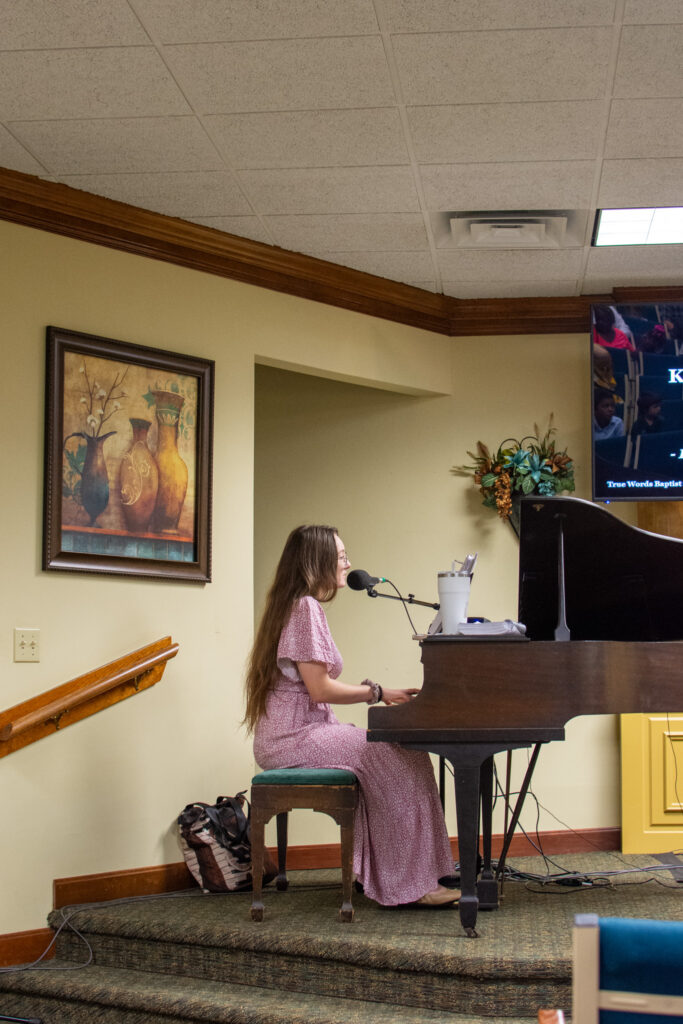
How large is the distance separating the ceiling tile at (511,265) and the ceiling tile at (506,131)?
34.3 inches

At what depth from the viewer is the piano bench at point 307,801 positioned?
3.29 metres

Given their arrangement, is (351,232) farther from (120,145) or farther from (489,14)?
(489,14)

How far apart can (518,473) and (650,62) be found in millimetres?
2297

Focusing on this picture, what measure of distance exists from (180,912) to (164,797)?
0.53m

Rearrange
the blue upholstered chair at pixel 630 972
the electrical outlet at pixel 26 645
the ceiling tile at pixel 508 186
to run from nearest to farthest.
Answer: the blue upholstered chair at pixel 630 972 < the electrical outlet at pixel 26 645 < the ceiling tile at pixel 508 186

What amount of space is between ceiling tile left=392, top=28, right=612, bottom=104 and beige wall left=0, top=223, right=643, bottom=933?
4.80 feet

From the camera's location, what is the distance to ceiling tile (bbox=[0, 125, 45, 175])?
3586 millimetres

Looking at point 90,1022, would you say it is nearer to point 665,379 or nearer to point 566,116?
point 566,116

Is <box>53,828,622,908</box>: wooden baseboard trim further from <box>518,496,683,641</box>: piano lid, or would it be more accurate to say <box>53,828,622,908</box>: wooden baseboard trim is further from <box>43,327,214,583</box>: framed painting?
<box>518,496,683,641</box>: piano lid

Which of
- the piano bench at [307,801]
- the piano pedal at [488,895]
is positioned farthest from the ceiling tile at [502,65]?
the piano pedal at [488,895]

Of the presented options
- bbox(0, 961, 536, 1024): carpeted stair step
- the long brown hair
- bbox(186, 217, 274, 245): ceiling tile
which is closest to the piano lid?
the long brown hair

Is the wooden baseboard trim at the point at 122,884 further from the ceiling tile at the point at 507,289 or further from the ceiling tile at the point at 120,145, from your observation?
the ceiling tile at the point at 507,289

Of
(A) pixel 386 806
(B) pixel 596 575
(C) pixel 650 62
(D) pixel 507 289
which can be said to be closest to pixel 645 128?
(C) pixel 650 62

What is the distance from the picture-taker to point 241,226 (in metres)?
4.34
